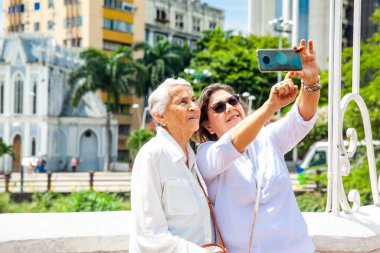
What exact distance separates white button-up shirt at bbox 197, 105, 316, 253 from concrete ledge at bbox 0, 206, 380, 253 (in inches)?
27.4

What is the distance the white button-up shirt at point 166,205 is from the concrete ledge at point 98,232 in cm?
66

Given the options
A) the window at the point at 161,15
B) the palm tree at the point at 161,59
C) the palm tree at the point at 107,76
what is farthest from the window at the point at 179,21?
the palm tree at the point at 107,76

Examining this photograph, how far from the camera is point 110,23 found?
165ft

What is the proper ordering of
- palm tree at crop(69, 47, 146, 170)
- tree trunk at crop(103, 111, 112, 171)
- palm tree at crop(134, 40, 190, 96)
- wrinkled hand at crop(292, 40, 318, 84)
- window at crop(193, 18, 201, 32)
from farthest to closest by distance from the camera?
window at crop(193, 18, 201, 32) → palm tree at crop(134, 40, 190, 96) → tree trunk at crop(103, 111, 112, 171) → palm tree at crop(69, 47, 146, 170) → wrinkled hand at crop(292, 40, 318, 84)

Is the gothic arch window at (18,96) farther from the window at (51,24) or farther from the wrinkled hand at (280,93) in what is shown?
the wrinkled hand at (280,93)

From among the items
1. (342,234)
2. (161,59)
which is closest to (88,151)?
(161,59)

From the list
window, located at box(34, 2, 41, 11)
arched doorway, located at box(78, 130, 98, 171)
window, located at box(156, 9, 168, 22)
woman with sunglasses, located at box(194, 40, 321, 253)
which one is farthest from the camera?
window, located at box(156, 9, 168, 22)

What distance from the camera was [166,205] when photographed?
2252 mm

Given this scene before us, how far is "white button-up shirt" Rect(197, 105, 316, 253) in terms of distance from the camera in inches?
94.1

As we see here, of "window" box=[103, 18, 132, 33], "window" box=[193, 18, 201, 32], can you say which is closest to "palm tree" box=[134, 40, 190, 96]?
"window" box=[103, 18, 132, 33]

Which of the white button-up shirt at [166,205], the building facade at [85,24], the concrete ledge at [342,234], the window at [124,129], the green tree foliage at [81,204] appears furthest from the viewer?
the window at [124,129]

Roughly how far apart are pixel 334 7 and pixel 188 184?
1767 mm

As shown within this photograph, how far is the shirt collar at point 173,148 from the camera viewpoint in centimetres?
230

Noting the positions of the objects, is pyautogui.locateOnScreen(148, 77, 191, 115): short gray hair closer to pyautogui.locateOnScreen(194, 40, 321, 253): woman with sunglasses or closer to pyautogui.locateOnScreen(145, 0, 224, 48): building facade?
pyautogui.locateOnScreen(194, 40, 321, 253): woman with sunglasses
